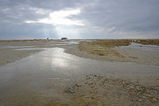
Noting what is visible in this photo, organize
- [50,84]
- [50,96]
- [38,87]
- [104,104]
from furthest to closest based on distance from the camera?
[50,84], [38,87], [50,96], [104,104]

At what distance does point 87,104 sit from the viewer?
507 centimetres

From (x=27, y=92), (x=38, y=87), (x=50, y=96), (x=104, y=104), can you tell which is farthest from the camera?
(x=38, y=87)

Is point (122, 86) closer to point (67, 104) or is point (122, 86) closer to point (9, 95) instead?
point (67, 104)

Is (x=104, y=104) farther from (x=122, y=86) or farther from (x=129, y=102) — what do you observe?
(x=122, y=86)

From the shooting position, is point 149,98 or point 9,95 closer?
point 149,98

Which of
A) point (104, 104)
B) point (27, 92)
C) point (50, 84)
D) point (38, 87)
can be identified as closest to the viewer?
point (104, 104)

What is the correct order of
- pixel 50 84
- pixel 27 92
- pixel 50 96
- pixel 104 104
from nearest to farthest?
pixel 104 104 < pixel 50 96 < pixel 27 92 < pixel 50 84

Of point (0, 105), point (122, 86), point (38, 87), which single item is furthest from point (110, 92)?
point (0, 105)

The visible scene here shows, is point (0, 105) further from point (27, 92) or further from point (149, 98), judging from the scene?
point (149, 98)

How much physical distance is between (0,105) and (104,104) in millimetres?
4995

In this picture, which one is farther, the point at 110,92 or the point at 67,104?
the point at 110,92

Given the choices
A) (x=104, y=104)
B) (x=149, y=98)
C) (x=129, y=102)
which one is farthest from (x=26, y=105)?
(x=149, y=98)

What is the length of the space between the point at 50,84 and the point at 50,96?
1699 millimetres

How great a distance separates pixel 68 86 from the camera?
7.19 meters
